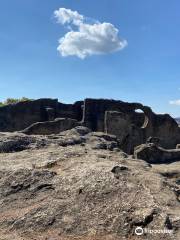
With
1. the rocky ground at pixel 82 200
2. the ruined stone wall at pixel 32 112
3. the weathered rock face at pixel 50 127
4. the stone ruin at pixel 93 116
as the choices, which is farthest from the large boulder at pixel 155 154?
the rocky ground at pixel 82 200

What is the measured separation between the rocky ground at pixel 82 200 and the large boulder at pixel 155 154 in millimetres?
14127

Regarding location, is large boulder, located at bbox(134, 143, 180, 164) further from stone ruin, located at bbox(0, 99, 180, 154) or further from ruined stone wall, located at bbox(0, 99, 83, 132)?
ruined stone wall, located at bbox(0, 99, 83, 132)

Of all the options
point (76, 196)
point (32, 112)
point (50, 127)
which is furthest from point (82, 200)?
point (32, 112)

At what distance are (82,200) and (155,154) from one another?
16051 millimetres

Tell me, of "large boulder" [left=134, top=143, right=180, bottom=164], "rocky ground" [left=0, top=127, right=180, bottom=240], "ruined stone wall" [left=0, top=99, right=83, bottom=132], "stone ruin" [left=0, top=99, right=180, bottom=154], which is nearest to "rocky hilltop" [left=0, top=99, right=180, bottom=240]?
"rocky ground" [left=0, top=127, right=180, bottom=240]

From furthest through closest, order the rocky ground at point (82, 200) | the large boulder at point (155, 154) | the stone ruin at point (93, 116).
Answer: the stone ruin at point (93, 116) < the large boulder at point (155, 154) < the rocky ground at point (82, 200)

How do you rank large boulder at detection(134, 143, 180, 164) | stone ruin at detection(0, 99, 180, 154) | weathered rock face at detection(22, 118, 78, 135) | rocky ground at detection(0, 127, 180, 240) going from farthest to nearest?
stone ruin at detection(0, 99, 180, 154) → weathered rock face at detection(22, 118, 78, 135) → large boulder at detection(134, 143, 180, 164) → rocky ground at detection(0, 127, 180, 240)

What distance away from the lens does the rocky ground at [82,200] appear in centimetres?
412

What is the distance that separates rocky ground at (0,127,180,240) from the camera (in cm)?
412

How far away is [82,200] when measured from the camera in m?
4.59

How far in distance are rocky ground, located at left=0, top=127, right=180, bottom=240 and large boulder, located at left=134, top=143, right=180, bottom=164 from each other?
46.3 feet

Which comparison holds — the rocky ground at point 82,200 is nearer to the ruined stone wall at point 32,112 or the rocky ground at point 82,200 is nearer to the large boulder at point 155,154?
the large boulder at point 155,154

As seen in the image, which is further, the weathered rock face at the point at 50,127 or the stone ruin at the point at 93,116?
the stone ruin at the point at 93,116

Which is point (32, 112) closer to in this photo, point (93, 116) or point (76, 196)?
point (93, 116)
